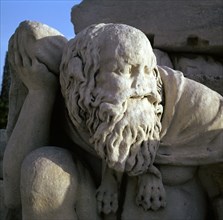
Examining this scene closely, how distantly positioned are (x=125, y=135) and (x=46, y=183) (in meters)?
0.31

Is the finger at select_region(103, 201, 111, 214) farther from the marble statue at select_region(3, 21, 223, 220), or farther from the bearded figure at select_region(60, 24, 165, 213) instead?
the bearded figure at select_region(60, 24, 165, 213)

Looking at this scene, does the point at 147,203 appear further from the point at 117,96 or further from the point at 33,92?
the point at 33,92

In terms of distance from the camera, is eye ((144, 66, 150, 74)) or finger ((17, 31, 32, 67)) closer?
eye ((144, 66, 150, 74))

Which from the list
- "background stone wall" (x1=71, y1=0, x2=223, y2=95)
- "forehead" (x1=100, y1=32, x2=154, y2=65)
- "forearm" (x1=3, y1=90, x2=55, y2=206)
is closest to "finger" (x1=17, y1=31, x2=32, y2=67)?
"forearm" (x1=3, y1=90, x2=55, y2=206)

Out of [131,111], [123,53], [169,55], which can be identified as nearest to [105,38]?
[123,53]

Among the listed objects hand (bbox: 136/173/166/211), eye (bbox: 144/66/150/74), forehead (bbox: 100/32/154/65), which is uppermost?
forehead (bbox: 100/32/154/65)

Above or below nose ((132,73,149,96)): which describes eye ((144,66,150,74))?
above

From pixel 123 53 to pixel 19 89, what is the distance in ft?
1.80

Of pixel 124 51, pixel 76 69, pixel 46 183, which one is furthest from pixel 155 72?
pixel 46 183

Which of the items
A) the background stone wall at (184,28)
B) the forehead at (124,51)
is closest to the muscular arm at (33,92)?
the forehead at (124,51)

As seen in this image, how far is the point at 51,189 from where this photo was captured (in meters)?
1.42

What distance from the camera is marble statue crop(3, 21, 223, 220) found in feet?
4.57

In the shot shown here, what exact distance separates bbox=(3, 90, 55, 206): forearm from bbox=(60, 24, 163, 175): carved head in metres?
0.16

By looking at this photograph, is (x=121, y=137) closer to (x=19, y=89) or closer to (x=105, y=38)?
(x=105, y=38)
